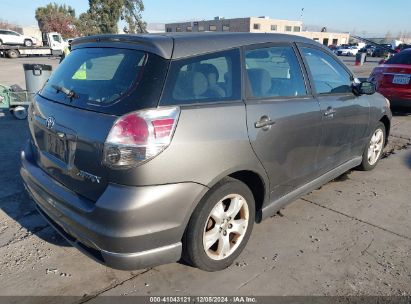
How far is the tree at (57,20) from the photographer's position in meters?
62.0

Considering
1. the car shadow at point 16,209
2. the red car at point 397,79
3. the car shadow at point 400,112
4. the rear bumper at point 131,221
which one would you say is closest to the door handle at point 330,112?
the rear bumper at point 131,221

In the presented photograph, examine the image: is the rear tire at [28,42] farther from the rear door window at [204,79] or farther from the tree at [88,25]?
the rear door window at [204,79]

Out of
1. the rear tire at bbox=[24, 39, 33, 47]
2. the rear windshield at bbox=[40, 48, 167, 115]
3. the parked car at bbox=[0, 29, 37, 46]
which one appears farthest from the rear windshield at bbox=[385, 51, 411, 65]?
the rear tire at bbox=[24, 39, 33, 47]

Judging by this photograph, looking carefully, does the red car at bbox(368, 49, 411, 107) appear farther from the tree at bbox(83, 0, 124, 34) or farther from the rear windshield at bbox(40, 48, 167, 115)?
the tree at bbox(83, 0, 124, 34)

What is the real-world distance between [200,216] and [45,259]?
56.1 inches

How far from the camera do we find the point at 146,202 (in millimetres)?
2156

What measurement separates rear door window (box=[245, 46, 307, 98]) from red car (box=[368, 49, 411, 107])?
5985mm

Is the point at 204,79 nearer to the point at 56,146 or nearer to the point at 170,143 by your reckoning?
the point at 170,143

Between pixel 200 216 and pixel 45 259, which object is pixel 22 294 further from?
pixel 200 216

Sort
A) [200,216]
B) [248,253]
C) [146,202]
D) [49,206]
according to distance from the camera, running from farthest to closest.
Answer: [248,253], [49,206], [200,216], [146,202]

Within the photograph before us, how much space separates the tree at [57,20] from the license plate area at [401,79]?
59476 mm

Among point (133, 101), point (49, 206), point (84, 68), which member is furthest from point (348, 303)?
point (84, 68)

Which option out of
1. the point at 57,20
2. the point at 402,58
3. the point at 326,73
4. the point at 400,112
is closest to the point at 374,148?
the point at 326,73

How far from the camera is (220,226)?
2707mm
